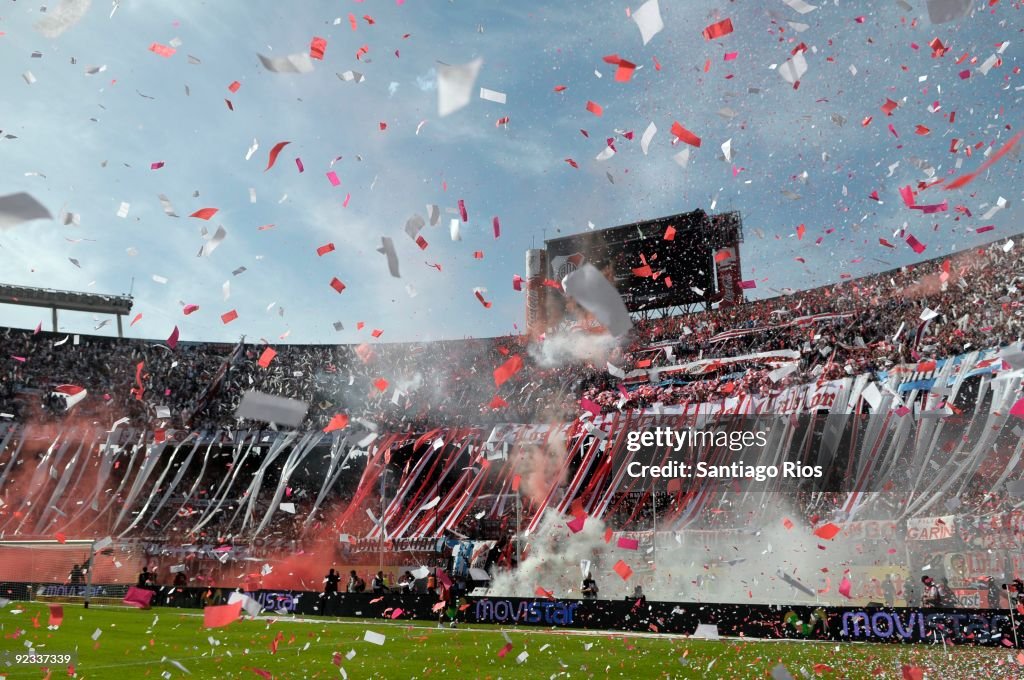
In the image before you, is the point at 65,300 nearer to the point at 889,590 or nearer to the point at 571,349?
the point at 571,349

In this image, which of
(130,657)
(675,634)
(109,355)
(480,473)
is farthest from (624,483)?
(109,355)

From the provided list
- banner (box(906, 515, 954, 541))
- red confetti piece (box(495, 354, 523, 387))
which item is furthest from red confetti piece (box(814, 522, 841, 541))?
red confetti piece (box(495, 354, 523, 387))

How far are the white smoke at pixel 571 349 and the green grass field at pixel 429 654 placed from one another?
2247cm

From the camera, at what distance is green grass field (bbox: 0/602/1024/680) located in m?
8.86

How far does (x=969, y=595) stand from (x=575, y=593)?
11836mm

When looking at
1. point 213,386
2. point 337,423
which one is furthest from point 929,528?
point 213,386

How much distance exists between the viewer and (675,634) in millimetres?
15617

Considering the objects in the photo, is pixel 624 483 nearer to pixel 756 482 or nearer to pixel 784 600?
pixel 756 482

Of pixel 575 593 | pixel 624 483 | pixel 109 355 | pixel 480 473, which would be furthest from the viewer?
pixel 109 355

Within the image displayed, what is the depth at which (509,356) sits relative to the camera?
39531 millimetres

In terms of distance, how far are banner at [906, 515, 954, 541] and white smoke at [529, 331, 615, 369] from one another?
16.6 meters

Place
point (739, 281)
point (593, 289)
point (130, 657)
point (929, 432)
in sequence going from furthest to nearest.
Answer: point (739, 281) < point (929, 432) < point (593, 289) < point (130, 657)

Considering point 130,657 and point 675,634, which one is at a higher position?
point 130,657

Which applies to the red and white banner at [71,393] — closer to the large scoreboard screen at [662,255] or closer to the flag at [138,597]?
the flag at [138,597]
